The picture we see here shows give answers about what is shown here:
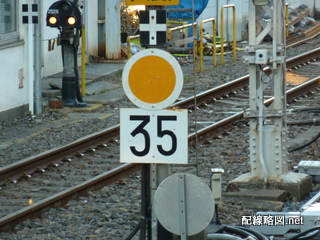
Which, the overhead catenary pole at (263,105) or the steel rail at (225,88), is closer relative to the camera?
the overhead catenary pole at (263,105)

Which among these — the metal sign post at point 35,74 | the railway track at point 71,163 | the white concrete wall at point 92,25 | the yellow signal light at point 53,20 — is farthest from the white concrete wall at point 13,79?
the white concrete wall at point 92,25

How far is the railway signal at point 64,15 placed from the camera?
15.3 meters

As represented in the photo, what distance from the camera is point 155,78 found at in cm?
589

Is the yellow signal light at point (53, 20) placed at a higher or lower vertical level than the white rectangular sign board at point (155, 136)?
higher

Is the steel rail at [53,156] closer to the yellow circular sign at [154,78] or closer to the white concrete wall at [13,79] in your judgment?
the white concrete wall at [13,79]

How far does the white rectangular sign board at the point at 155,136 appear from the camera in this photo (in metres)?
5.88

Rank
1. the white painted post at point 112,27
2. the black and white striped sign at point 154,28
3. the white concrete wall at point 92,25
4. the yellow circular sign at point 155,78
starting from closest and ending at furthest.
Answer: the yellow circular sign at point 155,78 < the black and white striped sign at point 154,28 < the white painted post at point 112,27 < the white concrete wall at point 92,25

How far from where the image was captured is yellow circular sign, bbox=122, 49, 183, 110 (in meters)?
5.87

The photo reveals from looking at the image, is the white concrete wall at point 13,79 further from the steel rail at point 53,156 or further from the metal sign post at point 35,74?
the steel rail at point 53,156

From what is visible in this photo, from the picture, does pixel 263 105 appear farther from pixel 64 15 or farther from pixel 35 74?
pixel 64 15

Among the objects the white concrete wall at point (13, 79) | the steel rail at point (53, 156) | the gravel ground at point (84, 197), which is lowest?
the gravel ground at point (84, 197)

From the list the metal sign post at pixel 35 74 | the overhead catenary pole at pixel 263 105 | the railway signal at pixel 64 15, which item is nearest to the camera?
the overhead catenary pole at pixel 263 105

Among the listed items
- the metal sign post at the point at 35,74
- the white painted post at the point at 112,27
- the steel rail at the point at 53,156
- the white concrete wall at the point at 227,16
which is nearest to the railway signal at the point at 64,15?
the metal sign post at the point at 35,74

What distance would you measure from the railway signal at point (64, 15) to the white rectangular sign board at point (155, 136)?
958 centimetres
